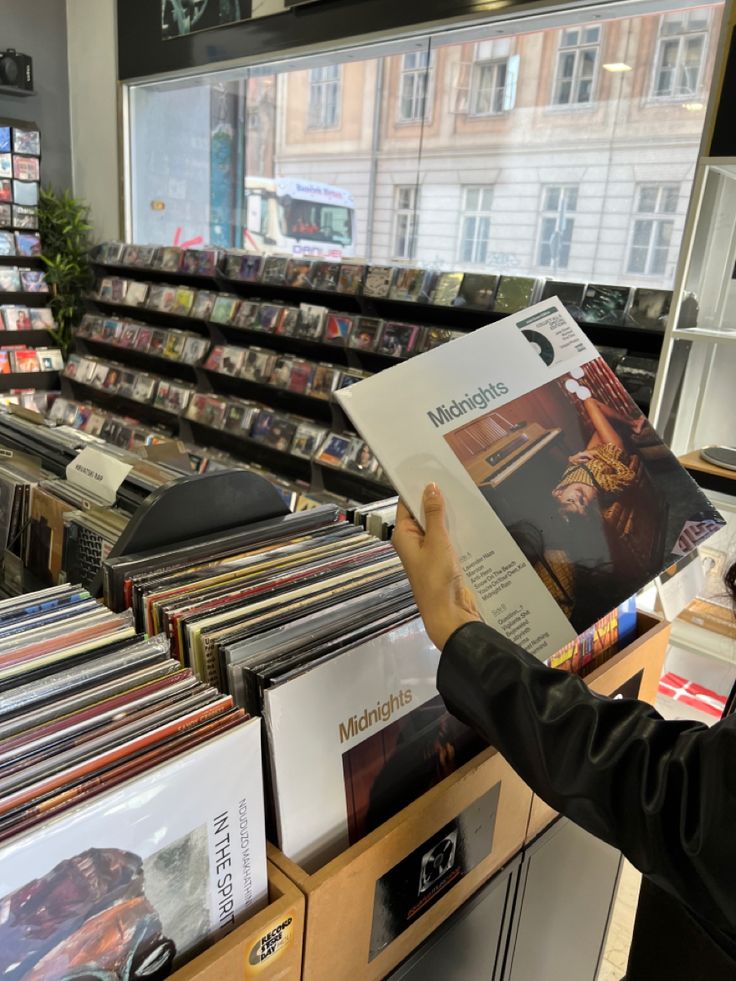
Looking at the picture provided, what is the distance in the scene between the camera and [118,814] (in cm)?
59

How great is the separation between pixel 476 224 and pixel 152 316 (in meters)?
2.60

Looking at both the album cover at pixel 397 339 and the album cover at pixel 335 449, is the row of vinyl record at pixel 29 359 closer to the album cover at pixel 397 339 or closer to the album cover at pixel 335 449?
the album cover at pixel 335 449

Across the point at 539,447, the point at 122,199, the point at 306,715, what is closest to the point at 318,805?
the point at 306,715

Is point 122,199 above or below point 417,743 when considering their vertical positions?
above

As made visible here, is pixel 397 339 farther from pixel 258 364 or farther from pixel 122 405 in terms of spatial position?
pixel 122 405

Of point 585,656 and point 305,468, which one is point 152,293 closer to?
point 305,468

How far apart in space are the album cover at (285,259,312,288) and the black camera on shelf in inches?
108

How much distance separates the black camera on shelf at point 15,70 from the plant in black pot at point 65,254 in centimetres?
69

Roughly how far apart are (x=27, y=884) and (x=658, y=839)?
1.71 feet

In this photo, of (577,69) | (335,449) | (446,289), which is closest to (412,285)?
(446,289)

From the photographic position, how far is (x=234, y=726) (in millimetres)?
676

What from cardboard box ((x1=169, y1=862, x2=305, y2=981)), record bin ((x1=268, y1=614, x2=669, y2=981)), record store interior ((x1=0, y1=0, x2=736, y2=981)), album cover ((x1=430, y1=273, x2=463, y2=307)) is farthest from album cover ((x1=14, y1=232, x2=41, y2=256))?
cardboard box ((x1=169, y1=862, x2=305, y2=981))

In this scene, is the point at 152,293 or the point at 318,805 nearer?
the point at 318,805

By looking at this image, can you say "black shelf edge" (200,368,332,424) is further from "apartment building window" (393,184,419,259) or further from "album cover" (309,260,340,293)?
"apartment building window" (393,184,419,259)
